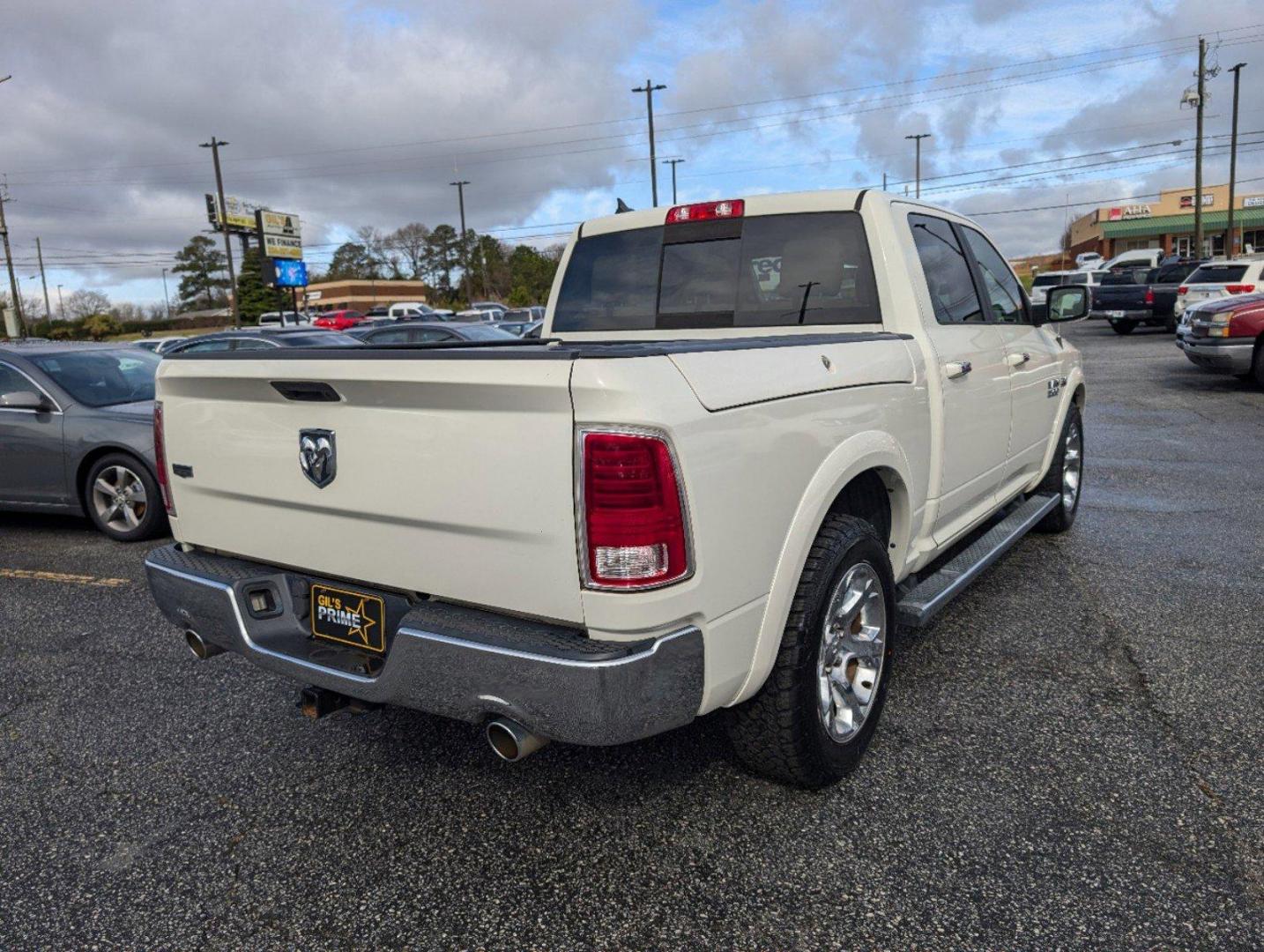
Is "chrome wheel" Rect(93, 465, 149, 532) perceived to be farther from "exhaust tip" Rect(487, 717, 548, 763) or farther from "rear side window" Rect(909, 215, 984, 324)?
"rear side window" Rect(909, 215, 984, 324)

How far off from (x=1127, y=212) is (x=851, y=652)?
8111 cm

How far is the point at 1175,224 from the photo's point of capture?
2603 inches

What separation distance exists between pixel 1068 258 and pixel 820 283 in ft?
322

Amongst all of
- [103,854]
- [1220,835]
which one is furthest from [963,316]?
[103,854]

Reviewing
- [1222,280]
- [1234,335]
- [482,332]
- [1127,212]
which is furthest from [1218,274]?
[1127,212]

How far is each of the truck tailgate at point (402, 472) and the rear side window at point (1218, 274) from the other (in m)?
21.5

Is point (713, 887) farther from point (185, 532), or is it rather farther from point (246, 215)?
point (246, 215)

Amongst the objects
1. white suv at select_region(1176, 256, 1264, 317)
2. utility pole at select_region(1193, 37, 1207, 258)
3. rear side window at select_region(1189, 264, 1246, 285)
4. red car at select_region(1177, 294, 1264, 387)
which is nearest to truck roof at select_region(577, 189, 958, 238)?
red car at select_region(1177, 294, 1264, 387)

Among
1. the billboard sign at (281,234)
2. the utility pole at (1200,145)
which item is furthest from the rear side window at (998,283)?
the billboard sign at (281,234)

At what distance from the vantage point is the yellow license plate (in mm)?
2613

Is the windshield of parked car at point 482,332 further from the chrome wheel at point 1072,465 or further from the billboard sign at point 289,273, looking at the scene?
the billboard sign at point 289,273

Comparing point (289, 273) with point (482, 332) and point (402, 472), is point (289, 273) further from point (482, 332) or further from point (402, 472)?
point (402, 472)

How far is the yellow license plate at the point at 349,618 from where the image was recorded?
261 cm

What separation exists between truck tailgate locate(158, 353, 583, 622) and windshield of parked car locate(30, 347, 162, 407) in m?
4.68
